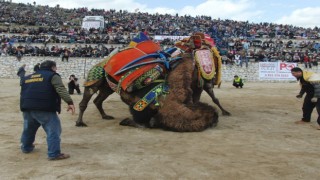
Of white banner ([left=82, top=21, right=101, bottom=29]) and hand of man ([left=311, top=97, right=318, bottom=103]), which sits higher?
white banner ([left=82, top=21, right=101, bottom=29])

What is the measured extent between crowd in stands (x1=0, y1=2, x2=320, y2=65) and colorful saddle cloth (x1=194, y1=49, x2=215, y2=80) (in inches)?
724

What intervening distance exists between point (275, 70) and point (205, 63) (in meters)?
19.1

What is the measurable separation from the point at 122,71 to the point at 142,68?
430 mm

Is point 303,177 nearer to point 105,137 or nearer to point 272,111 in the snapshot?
point 105,137

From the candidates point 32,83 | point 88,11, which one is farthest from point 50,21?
point 32,83

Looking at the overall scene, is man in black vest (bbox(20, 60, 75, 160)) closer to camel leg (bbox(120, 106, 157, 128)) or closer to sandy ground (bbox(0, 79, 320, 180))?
sandy ground (bbox(0, 79, 320, 180))

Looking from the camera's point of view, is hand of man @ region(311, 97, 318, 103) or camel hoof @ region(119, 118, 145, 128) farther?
hand of man @ region(311, 97, 318, 103)

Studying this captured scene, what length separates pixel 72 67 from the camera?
85.3 feet

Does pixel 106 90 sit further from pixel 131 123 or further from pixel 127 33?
pixel 127 33

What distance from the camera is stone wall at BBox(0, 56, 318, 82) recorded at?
2561 cm

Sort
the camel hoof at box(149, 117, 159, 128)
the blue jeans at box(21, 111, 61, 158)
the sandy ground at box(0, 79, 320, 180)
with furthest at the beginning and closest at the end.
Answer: the camel hoof at box(149, 117, 159, 128) < the blue jeans at box(21, 111, 61, 158) < the sandy ground at box(0, 79, 320, 180)

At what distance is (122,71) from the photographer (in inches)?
332

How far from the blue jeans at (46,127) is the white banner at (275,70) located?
2266cm

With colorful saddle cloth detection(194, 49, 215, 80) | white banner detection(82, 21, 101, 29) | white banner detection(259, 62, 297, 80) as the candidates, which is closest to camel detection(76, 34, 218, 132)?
colorful saddle cloth detection(194, 49, 215, 80)
